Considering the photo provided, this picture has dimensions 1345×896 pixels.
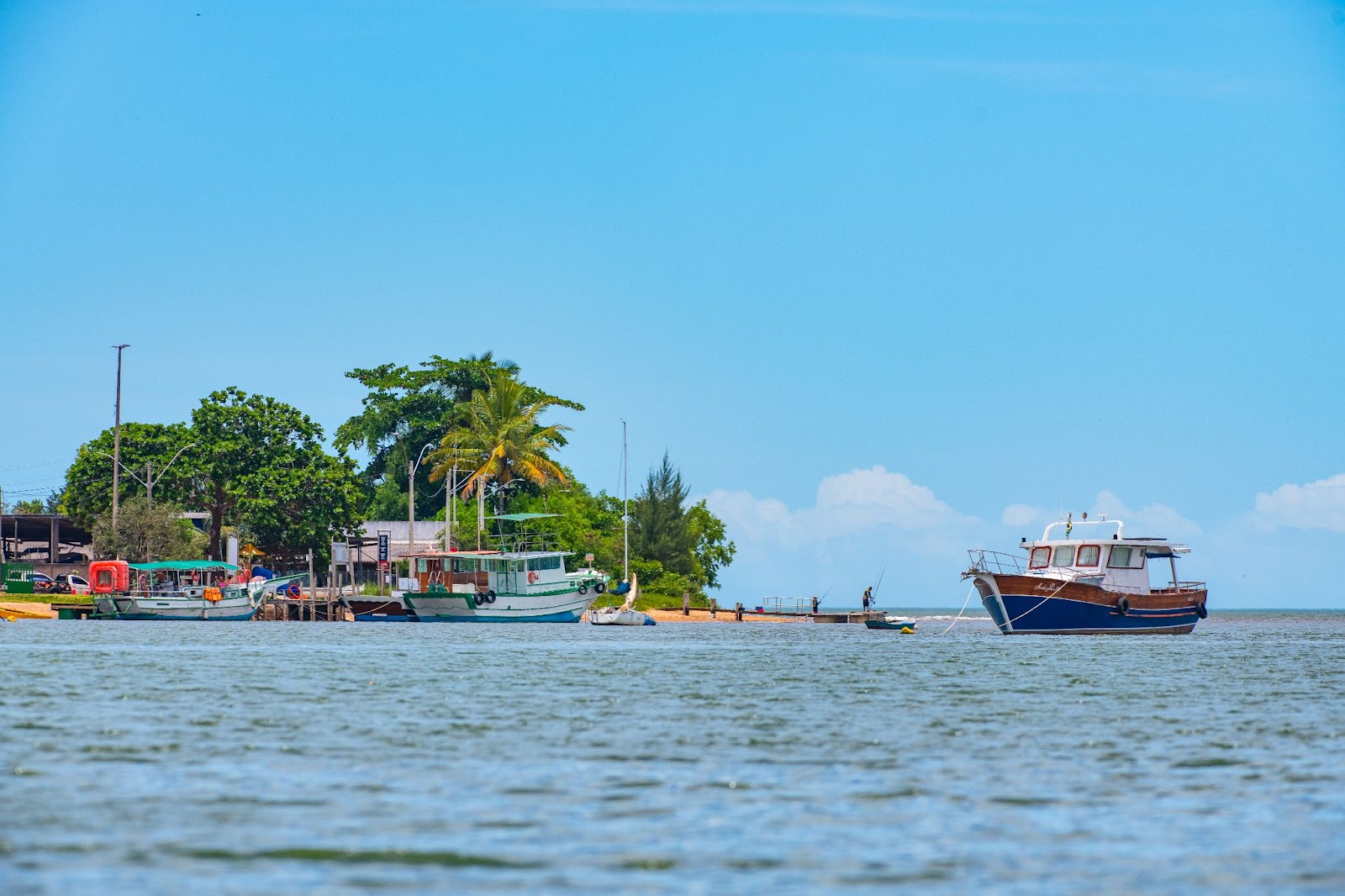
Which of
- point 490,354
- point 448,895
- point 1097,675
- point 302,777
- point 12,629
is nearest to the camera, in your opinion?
point 448,895

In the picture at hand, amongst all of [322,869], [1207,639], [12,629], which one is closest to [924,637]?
[1207,639]

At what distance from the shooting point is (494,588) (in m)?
75.9

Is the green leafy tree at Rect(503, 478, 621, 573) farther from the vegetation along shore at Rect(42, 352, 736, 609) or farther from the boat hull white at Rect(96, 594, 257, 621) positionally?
the boat hull white at Rect(96, 594, 257, 621)

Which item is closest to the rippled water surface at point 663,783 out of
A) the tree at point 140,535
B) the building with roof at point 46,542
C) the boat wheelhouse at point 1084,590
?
the boat wheelhouse at point 1084,590

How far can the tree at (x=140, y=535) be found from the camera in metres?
87.6

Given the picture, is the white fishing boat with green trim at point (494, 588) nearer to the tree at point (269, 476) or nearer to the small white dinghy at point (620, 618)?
the small white dinghy at point (620, 618)

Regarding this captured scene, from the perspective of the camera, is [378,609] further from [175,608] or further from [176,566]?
[176,566]

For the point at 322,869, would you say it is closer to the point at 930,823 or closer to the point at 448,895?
the point at 448,895

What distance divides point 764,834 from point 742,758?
5.01 metres

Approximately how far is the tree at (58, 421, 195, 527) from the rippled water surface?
6452 cm

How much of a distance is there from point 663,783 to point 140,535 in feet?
257

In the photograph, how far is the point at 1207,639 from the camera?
204 ft

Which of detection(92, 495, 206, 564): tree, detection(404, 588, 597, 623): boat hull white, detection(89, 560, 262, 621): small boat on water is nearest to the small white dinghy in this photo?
detection(404, 588, 597, 623): boat hull white

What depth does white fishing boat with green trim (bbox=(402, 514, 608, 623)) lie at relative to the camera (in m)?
75.1
